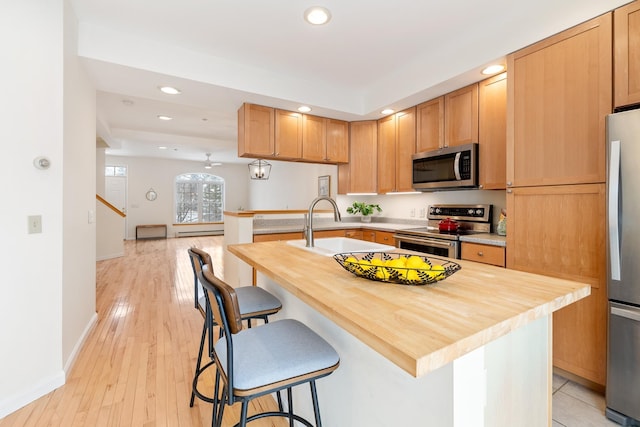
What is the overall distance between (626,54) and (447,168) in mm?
1459

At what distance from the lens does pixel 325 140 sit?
3.88 metres

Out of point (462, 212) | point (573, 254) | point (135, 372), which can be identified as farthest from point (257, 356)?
point (462, 212)

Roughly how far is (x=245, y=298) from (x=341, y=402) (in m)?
0.75

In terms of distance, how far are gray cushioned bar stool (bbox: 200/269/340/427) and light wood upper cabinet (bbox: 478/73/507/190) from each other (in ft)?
7.54

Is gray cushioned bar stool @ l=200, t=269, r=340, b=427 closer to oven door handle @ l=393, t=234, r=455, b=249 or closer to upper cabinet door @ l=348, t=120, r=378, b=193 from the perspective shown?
oven door handle @ l=393, t=234, r=455, b=249

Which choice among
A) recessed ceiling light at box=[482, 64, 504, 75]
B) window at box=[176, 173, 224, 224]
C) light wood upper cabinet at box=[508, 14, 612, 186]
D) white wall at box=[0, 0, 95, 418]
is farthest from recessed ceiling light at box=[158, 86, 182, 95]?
window at box=[176, 173, 224, 224]

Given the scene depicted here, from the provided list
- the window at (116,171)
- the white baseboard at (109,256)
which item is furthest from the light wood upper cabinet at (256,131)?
the window at (116,171)

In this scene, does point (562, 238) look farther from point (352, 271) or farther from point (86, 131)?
point (86, 131)

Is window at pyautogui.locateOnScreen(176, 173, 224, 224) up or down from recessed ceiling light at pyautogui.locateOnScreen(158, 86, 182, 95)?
down

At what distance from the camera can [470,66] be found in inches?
98.9

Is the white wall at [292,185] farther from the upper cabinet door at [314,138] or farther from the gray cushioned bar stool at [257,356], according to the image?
the gray cushioned bar stool at [257,356]

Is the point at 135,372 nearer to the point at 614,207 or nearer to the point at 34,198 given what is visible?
the point at 34,198

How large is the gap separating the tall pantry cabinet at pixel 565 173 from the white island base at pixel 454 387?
1067 millimetres

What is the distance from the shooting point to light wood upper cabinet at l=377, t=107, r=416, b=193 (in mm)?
3535
